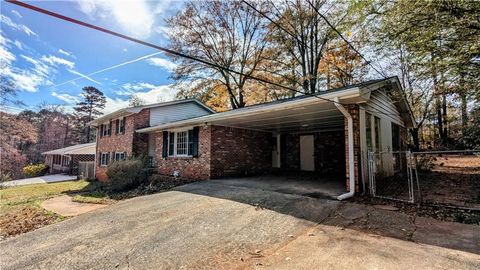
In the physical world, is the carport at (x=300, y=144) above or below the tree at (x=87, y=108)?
below

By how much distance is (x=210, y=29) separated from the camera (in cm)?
1973

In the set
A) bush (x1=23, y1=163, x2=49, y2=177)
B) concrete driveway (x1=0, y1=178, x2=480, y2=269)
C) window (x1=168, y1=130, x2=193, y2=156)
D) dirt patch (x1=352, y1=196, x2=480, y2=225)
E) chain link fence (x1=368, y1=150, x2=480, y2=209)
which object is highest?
window (x1=168, y1=130, x2=193, y2=156)

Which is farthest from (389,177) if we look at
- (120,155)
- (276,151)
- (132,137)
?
(120,155)

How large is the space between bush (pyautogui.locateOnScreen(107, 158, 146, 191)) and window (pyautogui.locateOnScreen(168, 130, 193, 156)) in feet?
5.94

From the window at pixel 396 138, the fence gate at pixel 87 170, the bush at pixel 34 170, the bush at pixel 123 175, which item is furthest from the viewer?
the bush at pixel 34 170

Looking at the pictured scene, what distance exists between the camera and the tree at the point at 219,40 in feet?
63.5

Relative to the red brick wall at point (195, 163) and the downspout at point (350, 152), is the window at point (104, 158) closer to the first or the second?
the red brick wall at point (195, 163)

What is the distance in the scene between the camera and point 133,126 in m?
14.0

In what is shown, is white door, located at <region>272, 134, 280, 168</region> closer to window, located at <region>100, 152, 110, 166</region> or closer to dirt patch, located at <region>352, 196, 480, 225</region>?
dirt patch, located at <region>352, 196, 480, 225</region>

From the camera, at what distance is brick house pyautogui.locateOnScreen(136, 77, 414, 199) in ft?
21.8

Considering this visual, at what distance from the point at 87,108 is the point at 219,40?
31.0m

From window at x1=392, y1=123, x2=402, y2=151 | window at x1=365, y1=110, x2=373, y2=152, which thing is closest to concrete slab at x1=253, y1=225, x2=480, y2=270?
window at x1=365, y1=110, x2=373, y2=152

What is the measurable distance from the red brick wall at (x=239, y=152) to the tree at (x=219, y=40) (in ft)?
26.9

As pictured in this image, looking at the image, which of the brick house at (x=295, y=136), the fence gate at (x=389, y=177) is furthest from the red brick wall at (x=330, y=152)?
the fence gate at (x=389, y=177)
